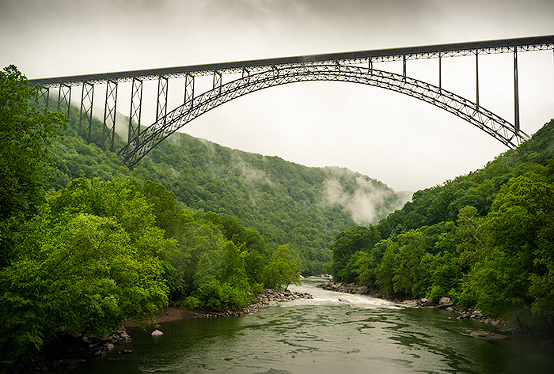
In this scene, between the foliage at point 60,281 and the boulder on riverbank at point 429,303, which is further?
the boulder on riverbank at point 429,303

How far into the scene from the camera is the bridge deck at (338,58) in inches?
1567

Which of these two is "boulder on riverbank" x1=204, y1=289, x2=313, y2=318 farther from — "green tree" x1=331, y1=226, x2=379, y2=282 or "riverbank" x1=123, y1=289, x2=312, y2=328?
"green tree" x1=331, y1=226, x2=379, y2=282

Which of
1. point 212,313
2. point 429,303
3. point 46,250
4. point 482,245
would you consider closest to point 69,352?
point 46,250

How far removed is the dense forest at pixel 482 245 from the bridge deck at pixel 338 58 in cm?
1196

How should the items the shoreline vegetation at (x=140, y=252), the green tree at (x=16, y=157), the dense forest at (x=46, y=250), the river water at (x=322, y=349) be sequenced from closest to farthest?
the dense forest at (x=46, y=250) < the green tree at (x=16, y=157) < the shoreline vegetation at (x=140, y=252) < the river water at (x=322, y=349)

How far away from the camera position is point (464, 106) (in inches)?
1684

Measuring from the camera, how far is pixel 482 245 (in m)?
40.1

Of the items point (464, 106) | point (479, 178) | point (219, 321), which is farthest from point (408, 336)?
point (479, 178)

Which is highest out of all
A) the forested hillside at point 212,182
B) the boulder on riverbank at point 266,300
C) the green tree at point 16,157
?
the forested hillside at point 212,182

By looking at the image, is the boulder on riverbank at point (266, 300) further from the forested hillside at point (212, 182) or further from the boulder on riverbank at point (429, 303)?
the forested hillside at point (212, 182)

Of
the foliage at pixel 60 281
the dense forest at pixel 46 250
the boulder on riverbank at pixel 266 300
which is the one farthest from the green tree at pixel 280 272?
the foliage at pixel 60 281

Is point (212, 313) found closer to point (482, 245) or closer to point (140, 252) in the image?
point (140, 252)

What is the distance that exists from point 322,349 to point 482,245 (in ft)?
81.0

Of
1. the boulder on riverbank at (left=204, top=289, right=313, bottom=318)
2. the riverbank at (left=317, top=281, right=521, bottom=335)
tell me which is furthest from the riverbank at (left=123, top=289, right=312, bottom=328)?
the riverbank at (left=317, top=281, right=521, bottom=335)
